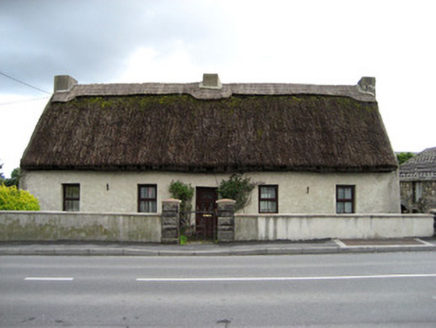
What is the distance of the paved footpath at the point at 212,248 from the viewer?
1141 centimetres

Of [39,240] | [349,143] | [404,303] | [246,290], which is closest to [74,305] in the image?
[246,290]

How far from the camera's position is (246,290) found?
704 cm

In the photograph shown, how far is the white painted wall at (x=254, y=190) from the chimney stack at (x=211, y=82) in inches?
211

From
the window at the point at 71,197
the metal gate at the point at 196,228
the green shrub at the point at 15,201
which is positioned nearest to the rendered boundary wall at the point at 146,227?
the green shrub at the point at 15,201

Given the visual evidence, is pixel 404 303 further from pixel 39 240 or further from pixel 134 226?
pixel 39 240

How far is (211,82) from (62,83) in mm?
7723

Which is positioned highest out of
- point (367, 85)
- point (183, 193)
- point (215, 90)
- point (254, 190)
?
point (367, 85)

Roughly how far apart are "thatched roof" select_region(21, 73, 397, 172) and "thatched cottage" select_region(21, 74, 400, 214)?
0.04 m

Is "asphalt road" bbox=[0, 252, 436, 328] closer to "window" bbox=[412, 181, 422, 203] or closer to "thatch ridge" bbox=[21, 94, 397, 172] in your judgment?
"thatch ridge" bbox=[21, 94, 397, 172]

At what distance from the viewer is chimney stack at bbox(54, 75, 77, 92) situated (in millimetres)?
19406

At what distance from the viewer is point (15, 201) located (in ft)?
45.0

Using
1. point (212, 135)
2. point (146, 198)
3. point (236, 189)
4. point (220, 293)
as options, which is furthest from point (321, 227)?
point (146, 198)

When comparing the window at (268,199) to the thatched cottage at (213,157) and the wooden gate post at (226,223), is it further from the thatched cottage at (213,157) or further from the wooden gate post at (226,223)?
the wooden gate post at (226,223)

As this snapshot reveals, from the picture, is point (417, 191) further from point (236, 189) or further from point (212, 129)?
point (212, 129)
